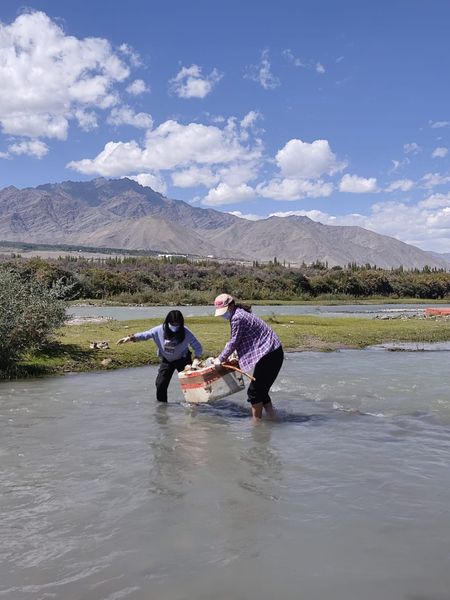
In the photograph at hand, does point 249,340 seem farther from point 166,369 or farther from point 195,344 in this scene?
point 166,369

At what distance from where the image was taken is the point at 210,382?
1181cm

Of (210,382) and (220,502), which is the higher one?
(210,382)

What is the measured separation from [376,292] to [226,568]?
121 metres

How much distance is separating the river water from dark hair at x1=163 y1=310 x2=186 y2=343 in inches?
63.2

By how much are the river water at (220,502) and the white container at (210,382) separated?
0.50 meters

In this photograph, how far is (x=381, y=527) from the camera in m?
6.21

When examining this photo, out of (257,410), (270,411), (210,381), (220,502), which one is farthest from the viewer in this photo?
(210,381)

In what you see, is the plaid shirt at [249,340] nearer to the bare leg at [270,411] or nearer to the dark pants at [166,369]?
the bare leg at [270,411]

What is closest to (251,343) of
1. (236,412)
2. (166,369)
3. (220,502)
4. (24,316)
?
(236,412)

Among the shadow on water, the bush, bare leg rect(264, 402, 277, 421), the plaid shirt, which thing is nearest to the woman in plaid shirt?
the plaid shirt

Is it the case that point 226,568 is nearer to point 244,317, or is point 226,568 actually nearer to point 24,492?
point 24,492

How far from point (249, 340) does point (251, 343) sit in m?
0.07

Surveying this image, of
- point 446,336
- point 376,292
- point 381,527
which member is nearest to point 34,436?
point 381,527

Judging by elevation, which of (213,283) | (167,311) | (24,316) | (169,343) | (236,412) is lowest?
(236,412)
